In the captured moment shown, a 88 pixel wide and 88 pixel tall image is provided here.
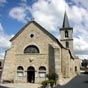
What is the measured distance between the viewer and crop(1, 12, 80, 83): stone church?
34.5 m

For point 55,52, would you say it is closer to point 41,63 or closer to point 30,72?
point 41,63

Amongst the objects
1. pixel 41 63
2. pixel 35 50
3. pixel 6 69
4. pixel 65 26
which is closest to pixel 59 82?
pixel 41 63

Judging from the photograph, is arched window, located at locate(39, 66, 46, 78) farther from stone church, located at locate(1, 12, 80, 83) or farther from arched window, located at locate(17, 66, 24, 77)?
arched window, located at locate(17, 66, 24, 77)

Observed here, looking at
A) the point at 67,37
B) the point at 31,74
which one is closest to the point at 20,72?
the point at 31,74

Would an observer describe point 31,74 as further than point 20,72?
Yes

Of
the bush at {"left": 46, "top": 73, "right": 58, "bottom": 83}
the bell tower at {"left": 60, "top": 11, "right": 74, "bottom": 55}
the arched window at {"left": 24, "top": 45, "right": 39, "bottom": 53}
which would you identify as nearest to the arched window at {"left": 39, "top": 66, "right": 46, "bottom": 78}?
the bush at {"left": 46, "top": 73, "right": 58, "bottom": 83}

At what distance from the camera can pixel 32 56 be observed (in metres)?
35.2

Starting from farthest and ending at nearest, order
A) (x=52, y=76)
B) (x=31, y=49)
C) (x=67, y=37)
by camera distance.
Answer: (x=67, y=37)
(x=31, y=49)
(x=52, y=76)

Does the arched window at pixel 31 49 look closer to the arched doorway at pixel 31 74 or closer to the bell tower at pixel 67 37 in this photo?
the arched doorway at pixel 31 74

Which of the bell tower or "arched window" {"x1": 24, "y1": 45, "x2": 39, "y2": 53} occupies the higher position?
the bell tower

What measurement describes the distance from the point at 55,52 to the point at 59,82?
183 inches

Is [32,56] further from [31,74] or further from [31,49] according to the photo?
[31,74]

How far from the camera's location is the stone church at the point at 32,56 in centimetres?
3450

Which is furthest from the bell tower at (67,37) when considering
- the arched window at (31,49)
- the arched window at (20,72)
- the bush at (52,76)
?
the bush at (52,76)
